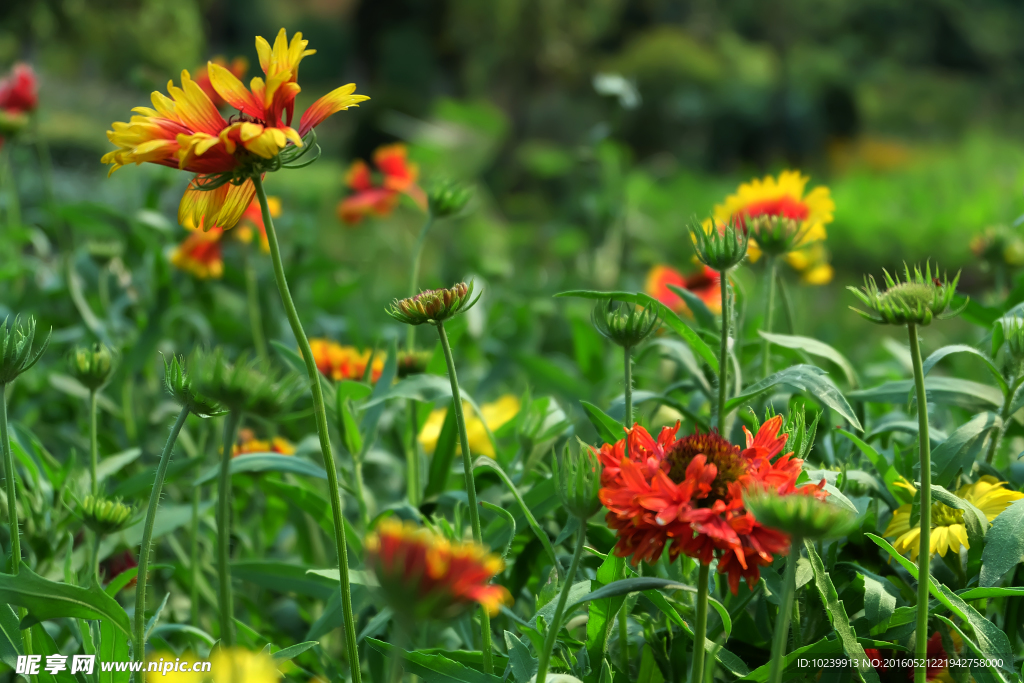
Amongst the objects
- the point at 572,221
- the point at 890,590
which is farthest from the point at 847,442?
the point at 572,221

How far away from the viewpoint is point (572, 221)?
2.54 metres

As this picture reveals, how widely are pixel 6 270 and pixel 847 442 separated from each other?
1044 millimetres

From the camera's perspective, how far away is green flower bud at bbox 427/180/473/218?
0.79 m

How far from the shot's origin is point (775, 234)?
646 mm

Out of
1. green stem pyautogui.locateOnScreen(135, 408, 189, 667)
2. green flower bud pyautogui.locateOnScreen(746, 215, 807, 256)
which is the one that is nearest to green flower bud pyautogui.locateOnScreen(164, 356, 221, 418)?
green stem pyautogui.locateOnScreen(135, 408, 189, 667)

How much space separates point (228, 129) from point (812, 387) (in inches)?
15.6

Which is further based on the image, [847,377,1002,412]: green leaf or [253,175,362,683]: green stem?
[847,377,1002,412]: green leaf

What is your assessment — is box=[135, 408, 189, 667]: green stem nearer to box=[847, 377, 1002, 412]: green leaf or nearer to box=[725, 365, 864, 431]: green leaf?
box=[725, 365, 864, 431]: green leaf

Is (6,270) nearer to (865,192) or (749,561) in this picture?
(749,561)

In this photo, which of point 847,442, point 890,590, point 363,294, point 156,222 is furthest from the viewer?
point 363,294

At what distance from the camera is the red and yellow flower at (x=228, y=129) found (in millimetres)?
405

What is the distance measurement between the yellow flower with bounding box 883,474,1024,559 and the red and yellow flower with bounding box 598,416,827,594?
16cm

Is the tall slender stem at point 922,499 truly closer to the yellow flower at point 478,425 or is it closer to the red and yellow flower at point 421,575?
the red and yellow flower at point 421,575

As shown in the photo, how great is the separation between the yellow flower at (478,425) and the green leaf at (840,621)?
39 cm
